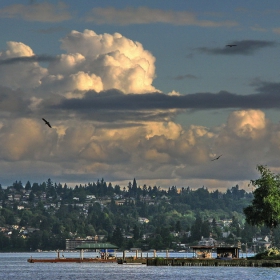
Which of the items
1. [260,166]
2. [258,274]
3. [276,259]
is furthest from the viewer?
[260,166]

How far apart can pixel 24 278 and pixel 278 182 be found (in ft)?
183

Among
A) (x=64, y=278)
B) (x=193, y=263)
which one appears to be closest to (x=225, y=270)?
(x=193, y=263)

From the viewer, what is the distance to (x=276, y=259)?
182250 millimetres

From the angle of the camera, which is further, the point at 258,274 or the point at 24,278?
the point at 24,278

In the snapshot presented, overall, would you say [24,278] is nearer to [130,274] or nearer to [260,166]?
[130,274]

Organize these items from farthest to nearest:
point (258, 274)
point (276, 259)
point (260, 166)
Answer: point (260, 166), point (276, 259), point (258, 274)

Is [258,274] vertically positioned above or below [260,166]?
below

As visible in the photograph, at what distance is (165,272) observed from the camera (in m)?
188

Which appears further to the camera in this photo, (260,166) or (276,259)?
(260,166)

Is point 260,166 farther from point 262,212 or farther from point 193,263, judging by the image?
point 193,263

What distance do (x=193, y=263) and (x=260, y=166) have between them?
24658 millimetres

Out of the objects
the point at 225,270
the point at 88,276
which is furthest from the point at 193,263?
the point at 88,276

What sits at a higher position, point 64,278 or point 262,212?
point 262,212

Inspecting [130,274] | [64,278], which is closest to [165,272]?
[130,274]
